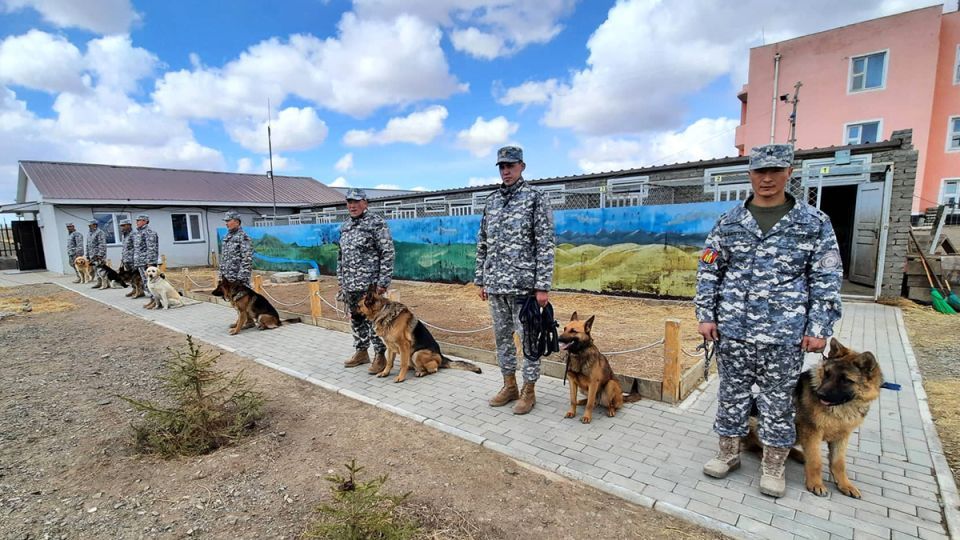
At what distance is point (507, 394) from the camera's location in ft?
13.1

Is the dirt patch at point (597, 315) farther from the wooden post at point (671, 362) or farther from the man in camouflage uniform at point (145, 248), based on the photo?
the man in camouflage uniform at point (145, 248)

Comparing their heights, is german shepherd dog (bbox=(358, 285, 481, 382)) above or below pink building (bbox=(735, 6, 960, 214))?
below

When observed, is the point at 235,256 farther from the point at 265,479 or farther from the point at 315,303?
the point at 265,479

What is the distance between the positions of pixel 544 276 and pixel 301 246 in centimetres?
1471

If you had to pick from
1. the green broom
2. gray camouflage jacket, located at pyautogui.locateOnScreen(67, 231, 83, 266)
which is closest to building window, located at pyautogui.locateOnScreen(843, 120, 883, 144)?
the green broom

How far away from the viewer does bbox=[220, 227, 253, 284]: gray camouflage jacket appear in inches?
289

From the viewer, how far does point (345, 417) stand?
383cm

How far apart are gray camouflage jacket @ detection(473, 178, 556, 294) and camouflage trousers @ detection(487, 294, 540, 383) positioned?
0.12m

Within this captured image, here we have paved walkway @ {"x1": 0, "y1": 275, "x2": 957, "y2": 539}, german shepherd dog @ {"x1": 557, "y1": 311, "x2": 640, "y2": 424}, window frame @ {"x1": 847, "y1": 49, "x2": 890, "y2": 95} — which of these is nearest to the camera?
paved walkway @ {"x1": 0, "y1": 275, "x2": 957, "y2": 539}

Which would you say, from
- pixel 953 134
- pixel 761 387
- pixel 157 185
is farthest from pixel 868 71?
pixel 157 185

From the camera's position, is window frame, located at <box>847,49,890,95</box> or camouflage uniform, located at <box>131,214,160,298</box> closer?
camouflage uniform, located at <box>131,214,160,298</box>

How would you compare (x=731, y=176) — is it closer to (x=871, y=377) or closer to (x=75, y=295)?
(x=871, y=377)

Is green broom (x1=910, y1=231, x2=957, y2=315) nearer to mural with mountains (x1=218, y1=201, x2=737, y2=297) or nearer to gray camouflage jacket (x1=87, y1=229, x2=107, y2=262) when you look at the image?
mural with mountains (x1=218, y1=201, x2=737, y2=297)

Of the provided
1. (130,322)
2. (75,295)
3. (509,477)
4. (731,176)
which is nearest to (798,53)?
(731,176)
